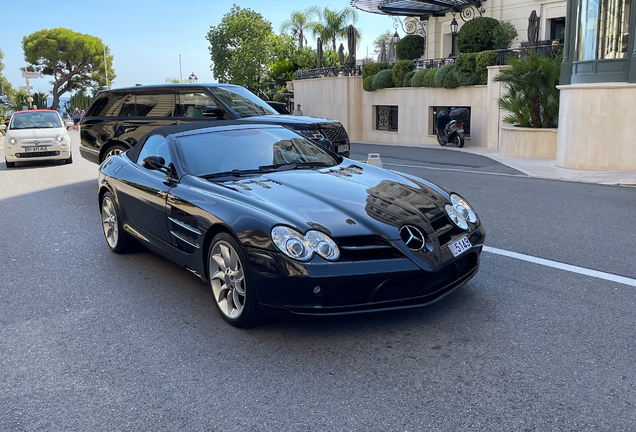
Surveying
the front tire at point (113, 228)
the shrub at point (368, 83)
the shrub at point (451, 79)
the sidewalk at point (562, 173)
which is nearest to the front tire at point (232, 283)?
the front tire at point (113, 228)

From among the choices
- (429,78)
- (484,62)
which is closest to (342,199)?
(484,62)

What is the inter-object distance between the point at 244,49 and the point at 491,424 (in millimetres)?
61485

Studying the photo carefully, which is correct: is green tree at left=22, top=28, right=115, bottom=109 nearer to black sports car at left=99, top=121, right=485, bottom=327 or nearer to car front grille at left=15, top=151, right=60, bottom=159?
car front grille at left=15, top=151, right=60, bottom=159

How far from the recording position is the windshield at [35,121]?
17.7 m

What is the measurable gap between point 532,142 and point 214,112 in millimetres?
9754

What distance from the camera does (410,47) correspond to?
3122 cm

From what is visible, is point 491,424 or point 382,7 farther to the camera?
point 382,7

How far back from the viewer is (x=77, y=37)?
8406 centimetres

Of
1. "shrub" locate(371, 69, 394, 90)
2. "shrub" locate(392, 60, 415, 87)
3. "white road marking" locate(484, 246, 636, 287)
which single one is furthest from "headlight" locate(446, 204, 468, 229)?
"shrub" locate(371, 69, 394, 90)

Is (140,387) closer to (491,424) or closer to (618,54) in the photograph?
(491,424)

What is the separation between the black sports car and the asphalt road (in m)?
0.31

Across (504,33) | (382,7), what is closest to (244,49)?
(382,7)

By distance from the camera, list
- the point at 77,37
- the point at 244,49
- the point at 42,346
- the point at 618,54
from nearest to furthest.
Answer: the point at 42,346 < the point at 618,54 < the point at 244,49 < the point at 77,37

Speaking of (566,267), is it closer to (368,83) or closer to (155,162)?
(155,162)
